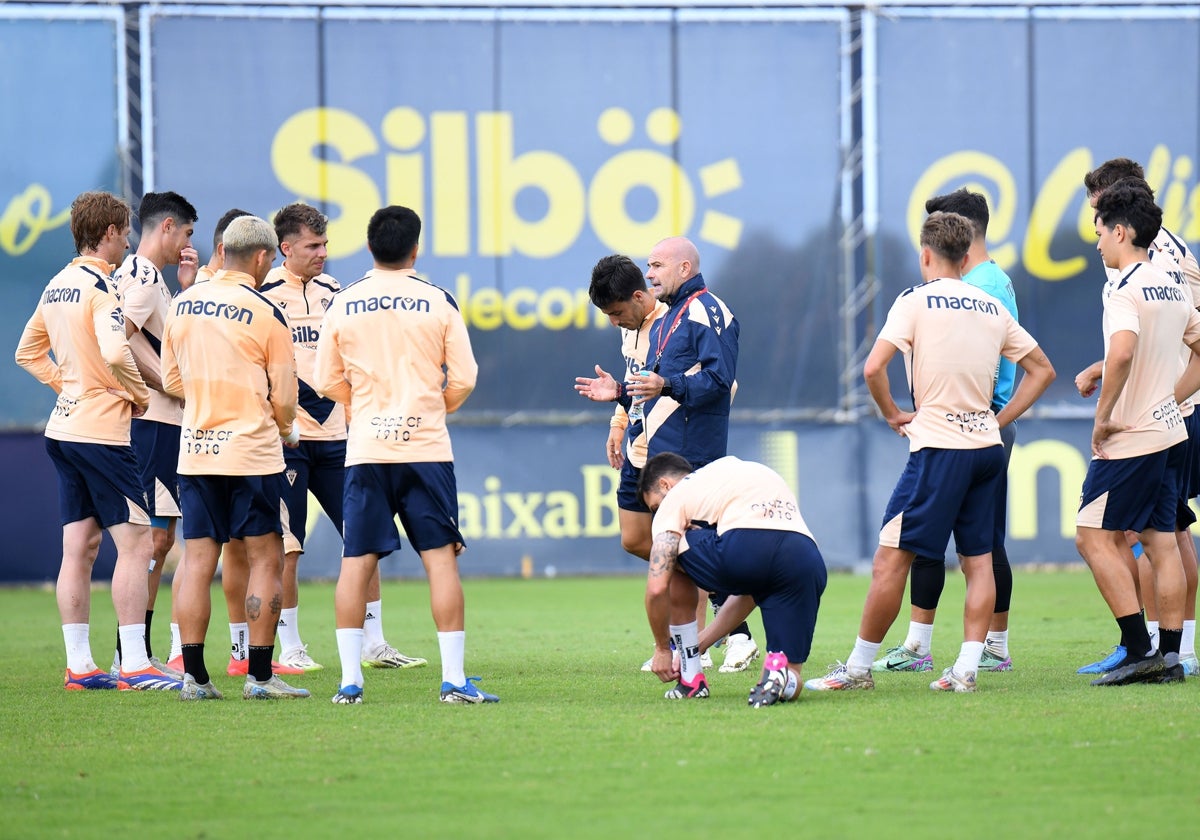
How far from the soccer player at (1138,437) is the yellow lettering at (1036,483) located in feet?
24.6

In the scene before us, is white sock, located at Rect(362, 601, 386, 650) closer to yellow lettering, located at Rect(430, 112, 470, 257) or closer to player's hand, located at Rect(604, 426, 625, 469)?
player's hand, located at Rect(604, 426, 625, 469)

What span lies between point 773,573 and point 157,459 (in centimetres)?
348

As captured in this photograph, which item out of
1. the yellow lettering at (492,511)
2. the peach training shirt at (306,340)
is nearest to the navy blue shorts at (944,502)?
the peach training shirt at (306,340)

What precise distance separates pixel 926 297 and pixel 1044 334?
28.9 ft

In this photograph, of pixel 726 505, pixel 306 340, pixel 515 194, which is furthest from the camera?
pixel 515 194

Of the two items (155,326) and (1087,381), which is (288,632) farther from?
(1087,381)

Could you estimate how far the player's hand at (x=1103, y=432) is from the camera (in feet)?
21.4

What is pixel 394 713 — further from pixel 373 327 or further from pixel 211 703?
pixel 373 327

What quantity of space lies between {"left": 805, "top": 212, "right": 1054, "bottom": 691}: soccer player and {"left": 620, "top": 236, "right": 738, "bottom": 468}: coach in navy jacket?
935mm

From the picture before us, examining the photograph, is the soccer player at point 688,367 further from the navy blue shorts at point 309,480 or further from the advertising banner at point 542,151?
the advertising banner at point 542,151

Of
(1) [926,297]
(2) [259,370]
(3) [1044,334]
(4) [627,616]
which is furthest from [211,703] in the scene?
(3) [1044,334]

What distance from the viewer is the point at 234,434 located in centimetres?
630

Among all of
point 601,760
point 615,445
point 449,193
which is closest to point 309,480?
point 615,445

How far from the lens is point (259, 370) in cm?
636
